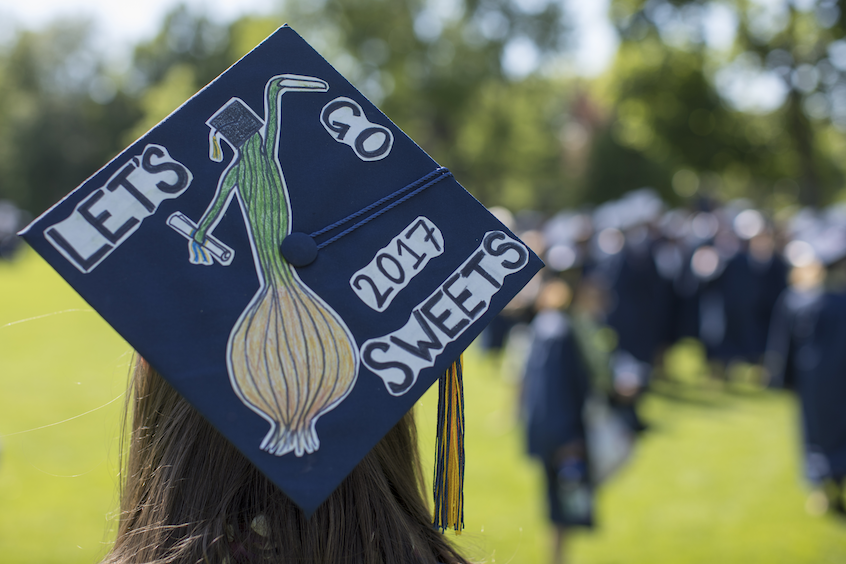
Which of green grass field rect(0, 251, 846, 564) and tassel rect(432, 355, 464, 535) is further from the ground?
tassel rect(432, 355, 464, 535)

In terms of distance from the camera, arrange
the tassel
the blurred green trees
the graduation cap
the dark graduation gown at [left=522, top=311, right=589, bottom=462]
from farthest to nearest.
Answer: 1. the blurred green trees
2. the dark graduation gown at [left=522, top=311, right=589, bottom=462]
3. the tassel
4. the graduation cap

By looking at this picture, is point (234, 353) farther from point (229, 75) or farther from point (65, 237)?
point (229, 75)

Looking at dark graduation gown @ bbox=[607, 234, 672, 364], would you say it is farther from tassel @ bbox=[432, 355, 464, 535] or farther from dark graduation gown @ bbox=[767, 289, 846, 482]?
tassel @ bbox=[432, 355, 464, 535]

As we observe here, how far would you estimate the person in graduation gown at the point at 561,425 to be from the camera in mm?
3746

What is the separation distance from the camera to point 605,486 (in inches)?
218

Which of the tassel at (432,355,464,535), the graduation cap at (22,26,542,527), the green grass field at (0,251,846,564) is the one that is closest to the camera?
the graduation cap at (22,26,542,527)

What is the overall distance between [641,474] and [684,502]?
0.58 meters

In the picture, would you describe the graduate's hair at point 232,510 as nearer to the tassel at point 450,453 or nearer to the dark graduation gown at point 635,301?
the tassel at point 450,453

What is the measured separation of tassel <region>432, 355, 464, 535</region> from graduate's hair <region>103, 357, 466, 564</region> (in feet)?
0.17

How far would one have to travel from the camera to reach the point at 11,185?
43.0m

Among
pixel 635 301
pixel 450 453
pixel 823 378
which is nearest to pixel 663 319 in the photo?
pixel 635 301

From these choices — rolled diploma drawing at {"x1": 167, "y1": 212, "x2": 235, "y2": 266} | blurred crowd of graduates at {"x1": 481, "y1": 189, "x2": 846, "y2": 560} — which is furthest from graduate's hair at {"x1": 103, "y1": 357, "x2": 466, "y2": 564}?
blurred crowd of graduates at {"x1": 481, "y1": 189, "x2": 846, "y2": 560}

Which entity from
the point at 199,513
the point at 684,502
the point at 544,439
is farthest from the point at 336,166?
the point at 684,502

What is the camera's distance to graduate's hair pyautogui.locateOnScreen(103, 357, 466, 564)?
116 centimetres
